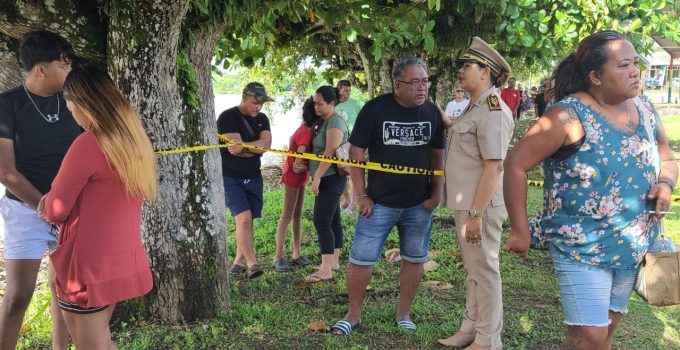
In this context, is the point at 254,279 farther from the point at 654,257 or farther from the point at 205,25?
the point at 654,257

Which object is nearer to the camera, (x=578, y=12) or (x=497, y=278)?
(x=497, y=278)

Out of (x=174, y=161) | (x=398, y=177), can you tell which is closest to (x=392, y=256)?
(x=398, y=177)

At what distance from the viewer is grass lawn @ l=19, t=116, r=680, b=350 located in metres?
4.14

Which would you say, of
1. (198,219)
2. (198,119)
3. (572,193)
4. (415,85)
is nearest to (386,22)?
(415,85)

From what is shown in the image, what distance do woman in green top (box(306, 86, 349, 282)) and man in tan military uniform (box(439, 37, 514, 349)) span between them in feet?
5.94

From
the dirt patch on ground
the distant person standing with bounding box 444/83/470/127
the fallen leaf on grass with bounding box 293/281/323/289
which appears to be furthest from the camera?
the dirt patch on ground

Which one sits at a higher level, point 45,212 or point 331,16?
point 331,16

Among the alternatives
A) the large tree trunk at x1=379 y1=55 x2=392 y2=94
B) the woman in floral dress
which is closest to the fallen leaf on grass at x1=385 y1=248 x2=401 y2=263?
the woman in floral dress

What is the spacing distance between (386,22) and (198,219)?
258 centimetres

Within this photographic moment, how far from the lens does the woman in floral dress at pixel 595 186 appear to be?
108 inches

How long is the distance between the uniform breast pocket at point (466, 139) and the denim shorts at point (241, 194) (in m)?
2.53

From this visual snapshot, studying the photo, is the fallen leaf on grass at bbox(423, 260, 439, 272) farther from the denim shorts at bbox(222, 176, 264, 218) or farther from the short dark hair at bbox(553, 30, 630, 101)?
the short dark hair at bbox(553, 30, 630, 101)

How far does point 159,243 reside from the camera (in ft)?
13.7

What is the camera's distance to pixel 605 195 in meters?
2.75
